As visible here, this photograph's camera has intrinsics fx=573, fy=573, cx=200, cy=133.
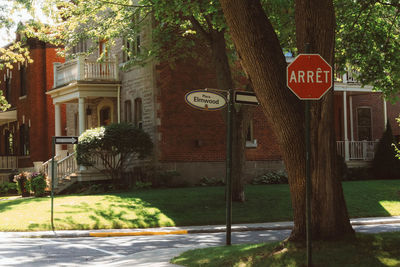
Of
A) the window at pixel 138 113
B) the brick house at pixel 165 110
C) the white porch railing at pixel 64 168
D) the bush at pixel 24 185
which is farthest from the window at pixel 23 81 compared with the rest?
the window at pixel 138 113

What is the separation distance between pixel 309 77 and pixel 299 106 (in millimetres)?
1442

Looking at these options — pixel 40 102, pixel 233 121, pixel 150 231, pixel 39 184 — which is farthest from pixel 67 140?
pixel 40 102

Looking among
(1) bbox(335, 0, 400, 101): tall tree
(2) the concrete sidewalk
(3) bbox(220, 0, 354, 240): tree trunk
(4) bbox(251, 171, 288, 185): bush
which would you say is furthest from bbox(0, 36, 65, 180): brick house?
(3) bbox(220, 0, 354, 240): tree trunk

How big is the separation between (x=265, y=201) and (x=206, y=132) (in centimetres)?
674

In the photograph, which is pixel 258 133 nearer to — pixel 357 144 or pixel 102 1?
pixel 357 144

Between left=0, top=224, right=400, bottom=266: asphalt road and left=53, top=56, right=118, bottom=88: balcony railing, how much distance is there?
12.9 metres

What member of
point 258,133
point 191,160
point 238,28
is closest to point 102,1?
point 191,160

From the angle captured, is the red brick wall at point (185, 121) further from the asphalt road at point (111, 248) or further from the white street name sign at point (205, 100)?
the white street name sign at point (205, 100)

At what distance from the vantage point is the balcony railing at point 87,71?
25703mm

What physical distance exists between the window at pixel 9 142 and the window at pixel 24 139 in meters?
2.12

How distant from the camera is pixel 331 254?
24.4 ft

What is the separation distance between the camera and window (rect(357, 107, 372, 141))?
1271 inches

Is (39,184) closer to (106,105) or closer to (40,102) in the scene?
(106,105)

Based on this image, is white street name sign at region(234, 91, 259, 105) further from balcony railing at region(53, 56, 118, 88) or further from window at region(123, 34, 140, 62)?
balcony railing at region(53, 56, 118, 88)
